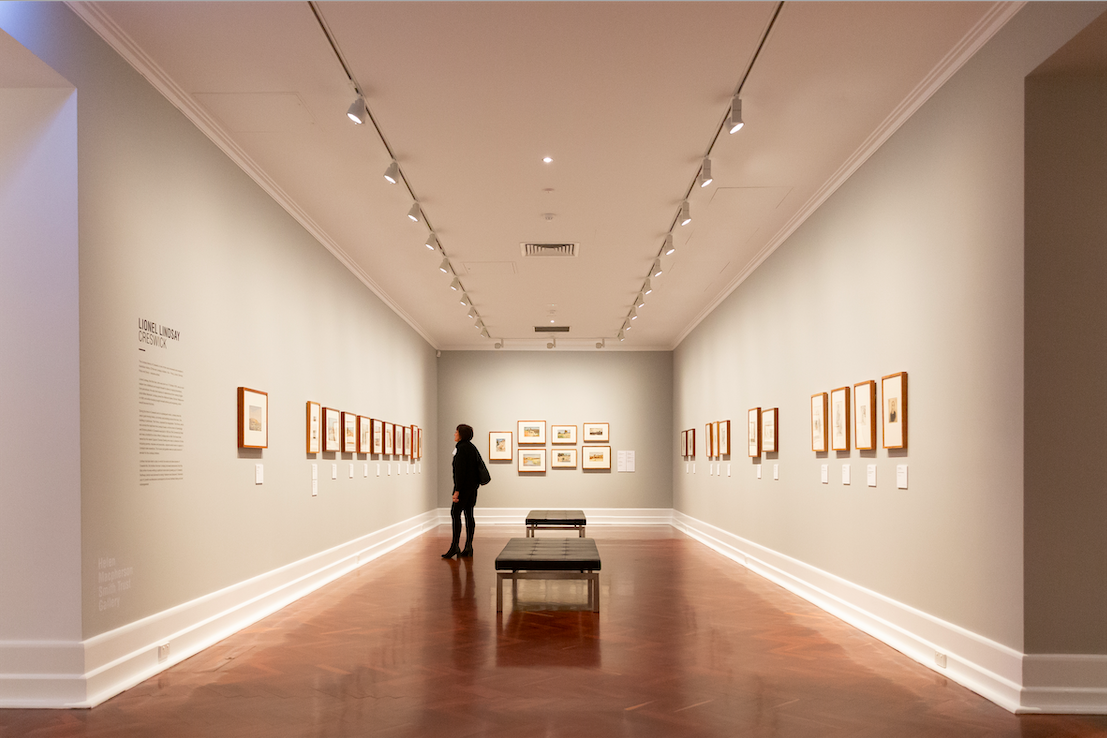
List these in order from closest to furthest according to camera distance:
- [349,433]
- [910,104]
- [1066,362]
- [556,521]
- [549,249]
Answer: [1066,362] < [910,104] < [549,249] < [349,433] < [556,521]

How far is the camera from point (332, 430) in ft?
32.2

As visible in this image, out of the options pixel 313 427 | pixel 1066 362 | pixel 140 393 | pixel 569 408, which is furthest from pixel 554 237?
pixel 569 408

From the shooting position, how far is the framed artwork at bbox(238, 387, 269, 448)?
6938mm

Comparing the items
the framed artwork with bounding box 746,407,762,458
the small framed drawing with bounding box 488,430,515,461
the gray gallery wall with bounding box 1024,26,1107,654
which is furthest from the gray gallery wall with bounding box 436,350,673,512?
the gray gallery wall with bounding box 1024,26,1107,654

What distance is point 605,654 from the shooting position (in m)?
5.79

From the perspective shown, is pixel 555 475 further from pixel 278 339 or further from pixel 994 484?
pixel 994 484

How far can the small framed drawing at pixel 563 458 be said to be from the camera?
738 inches

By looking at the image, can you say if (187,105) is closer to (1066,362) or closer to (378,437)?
(1066,362)

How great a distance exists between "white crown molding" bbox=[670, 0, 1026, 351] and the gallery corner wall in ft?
16.9

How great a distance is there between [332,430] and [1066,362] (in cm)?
755

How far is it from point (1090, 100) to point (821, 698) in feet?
11.8

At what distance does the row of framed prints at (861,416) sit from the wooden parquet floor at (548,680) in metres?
1.50

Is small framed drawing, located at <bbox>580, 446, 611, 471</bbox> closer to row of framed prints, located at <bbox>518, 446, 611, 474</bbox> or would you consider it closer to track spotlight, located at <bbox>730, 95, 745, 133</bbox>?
row of framed prints, located at <bbox>518, 446, 611, 474</bbox>

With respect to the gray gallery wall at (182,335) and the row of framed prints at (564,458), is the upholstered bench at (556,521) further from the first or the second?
the row of framed prints at (564,458)
